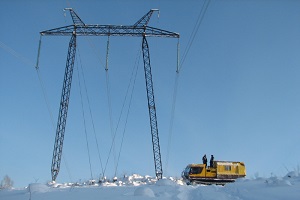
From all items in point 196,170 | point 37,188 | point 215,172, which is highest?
point 196,170

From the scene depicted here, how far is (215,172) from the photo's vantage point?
31.1m

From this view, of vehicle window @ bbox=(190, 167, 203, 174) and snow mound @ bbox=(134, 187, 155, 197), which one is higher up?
vehicle window @ bbox=(190, 167, 203, 174)

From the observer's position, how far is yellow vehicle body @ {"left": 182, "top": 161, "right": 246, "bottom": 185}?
30.6 m

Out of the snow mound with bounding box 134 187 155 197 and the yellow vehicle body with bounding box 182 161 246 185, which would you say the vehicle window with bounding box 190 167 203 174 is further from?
the snow mound with bounding box 134 187 155 197

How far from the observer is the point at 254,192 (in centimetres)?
973

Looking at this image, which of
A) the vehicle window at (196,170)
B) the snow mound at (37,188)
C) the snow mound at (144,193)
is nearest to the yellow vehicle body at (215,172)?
the vehicle window at (196,170)

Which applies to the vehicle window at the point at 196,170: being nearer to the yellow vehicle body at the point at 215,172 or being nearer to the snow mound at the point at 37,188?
the yellow vehicle body at the point at 215,172

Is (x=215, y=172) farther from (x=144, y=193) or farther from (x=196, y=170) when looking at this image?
(x=144, y=193)

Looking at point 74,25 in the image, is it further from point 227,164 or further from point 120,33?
point 227,164

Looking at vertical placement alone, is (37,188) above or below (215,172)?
below

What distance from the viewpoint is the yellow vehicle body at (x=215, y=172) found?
30.6 metres

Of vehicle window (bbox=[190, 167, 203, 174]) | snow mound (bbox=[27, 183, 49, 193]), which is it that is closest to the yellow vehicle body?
vehicle window (bbox=[190, 167, 203, 174])

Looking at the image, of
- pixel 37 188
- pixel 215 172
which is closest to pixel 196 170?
pixel 215 172

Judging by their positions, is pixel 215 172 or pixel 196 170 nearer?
pixel 196 170
